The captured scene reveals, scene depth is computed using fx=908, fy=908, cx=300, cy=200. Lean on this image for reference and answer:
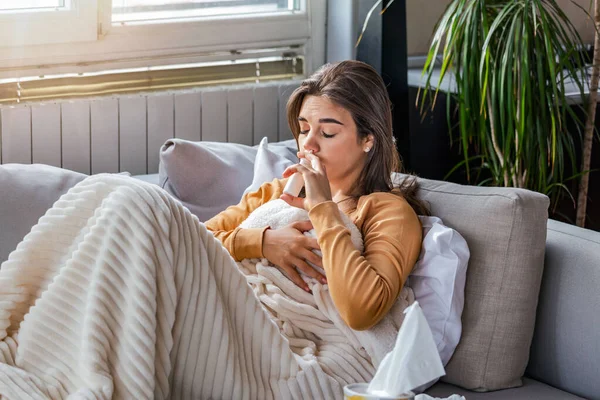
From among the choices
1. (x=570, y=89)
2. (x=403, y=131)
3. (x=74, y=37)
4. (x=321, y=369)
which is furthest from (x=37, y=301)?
(x=570, y=89)

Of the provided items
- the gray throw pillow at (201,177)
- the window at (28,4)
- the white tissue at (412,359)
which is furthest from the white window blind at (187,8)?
the white tissue at (412,359)

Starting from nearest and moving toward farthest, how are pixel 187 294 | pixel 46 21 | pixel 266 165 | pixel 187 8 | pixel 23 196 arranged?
1. pixel 187 294
2. pixel 23 196
3. pixel 266 165
4. pixel 46 21
5. pixel 187 8

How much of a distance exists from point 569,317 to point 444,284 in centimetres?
27

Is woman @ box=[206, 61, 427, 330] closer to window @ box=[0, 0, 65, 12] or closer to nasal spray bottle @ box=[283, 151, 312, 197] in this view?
nasal spray bottle @ box=[283, 151, 312, 197]

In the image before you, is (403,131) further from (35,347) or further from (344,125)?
(35,347)

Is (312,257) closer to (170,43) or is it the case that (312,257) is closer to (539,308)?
(539,308)

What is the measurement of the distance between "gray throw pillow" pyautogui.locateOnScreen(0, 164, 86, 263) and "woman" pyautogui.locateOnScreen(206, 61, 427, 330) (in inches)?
14.5

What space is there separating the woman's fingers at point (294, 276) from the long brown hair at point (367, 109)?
0.25 meters

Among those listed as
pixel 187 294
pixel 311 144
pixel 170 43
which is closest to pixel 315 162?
pixel 311 144

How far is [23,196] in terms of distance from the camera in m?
2.10

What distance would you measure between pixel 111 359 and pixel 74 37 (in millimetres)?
1458

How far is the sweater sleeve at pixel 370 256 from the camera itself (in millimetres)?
1745

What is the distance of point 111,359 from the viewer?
61.0 inches

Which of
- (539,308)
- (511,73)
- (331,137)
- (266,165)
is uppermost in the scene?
(511,73)
